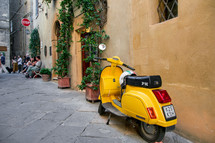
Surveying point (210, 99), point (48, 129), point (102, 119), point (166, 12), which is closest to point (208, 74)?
point (210, 99)

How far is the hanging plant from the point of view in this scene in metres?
6.50

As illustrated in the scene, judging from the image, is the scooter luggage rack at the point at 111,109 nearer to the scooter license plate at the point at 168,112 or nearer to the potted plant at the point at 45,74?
the scooter license plate at the point at 168,112

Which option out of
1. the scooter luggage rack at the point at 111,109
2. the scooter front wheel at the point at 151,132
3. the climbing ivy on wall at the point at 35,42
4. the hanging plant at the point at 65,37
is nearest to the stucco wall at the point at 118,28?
the scooter luggage rack at the point at 111,109

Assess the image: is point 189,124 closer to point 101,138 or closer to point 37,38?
point 101,138

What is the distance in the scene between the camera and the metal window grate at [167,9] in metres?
2.77

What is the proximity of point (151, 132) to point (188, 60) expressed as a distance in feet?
3.89

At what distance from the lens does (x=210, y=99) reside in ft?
6.63

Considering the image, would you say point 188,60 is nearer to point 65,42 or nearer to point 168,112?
point 168,112

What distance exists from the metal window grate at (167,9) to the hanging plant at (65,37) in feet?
14.2

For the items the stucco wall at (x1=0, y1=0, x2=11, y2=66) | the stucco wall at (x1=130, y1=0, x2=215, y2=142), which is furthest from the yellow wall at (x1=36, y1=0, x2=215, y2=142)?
the stucco wall at (x1=0, y1=0, x2=11, y2=66)

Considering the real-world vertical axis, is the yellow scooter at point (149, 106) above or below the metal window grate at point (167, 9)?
below

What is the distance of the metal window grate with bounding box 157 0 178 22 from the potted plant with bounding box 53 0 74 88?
431 centimetres

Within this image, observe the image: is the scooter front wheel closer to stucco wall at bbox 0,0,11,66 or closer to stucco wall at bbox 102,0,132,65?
stucco wall at bbox 102,0,132,65

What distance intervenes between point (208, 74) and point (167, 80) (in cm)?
A: 68
